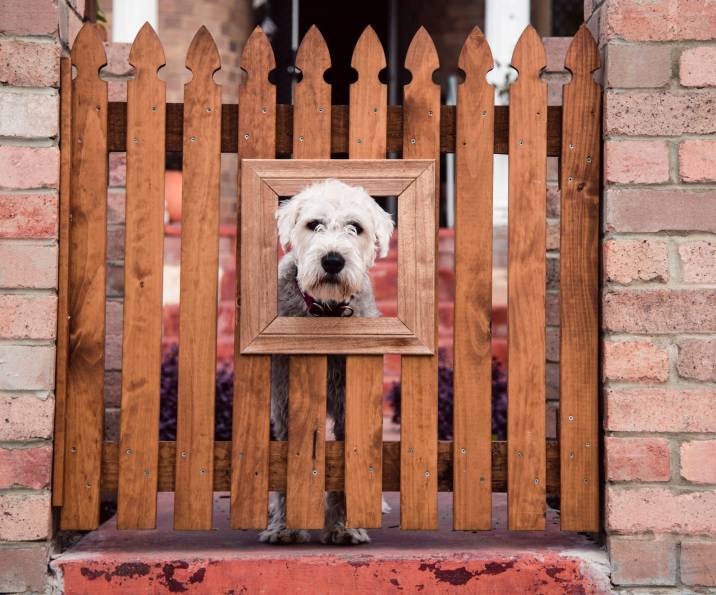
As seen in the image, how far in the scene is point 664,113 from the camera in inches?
108

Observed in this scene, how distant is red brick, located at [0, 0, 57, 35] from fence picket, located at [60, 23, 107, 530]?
11cm

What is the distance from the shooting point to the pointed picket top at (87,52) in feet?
9.22

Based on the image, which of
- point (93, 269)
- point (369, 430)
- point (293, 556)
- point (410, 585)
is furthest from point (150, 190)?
point (410, 585)

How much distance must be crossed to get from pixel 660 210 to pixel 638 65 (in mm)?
438

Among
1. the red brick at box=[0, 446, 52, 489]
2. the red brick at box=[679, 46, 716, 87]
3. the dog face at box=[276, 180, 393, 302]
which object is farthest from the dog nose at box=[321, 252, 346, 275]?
the red brick at box=[679, 46, 716, 87]

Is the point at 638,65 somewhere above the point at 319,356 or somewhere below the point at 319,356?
above

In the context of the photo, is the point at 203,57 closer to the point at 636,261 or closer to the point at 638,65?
the point at 638,65

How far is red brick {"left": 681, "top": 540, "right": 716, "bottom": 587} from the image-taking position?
272cm

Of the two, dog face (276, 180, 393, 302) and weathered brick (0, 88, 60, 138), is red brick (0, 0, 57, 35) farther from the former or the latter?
dog face (276, 180, 393, 302)

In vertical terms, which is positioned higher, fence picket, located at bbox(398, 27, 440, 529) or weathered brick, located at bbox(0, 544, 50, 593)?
fence picket, located at bbox(398, 27, 440, 529)

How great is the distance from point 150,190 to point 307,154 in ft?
1.62

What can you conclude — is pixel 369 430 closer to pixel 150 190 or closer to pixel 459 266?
pixel 459 266

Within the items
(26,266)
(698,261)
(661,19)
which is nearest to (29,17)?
(26,266)

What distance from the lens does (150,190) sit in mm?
2828
